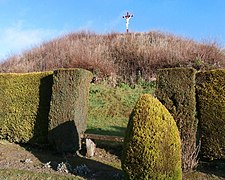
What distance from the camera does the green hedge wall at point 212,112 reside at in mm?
5980

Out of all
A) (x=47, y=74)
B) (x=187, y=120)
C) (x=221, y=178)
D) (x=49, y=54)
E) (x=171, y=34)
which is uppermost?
(x=171, y=34)

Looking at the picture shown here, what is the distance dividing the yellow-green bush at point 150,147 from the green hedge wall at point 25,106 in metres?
3.42

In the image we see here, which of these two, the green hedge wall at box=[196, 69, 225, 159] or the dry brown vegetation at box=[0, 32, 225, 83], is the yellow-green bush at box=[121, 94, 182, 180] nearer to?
the green hedge wall at box=[196, 69, 225, 159]

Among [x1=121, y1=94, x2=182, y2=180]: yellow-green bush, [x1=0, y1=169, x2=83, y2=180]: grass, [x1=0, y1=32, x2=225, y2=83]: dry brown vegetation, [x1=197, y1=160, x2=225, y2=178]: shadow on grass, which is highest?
[x1=0, y1=32, x2=225, y2=83]: dry brown vegetation

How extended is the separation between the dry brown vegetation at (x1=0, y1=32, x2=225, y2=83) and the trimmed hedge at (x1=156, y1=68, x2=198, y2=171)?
7843 mm

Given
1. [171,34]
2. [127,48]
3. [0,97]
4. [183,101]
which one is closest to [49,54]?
[127,48]

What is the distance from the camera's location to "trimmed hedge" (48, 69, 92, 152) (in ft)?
23.5

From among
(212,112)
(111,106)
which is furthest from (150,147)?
(111,106)

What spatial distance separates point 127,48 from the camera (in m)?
15.9

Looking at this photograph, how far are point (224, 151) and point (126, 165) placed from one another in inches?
86.2

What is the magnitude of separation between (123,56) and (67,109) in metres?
8.68

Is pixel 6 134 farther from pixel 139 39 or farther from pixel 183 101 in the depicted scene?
pixel 139 39

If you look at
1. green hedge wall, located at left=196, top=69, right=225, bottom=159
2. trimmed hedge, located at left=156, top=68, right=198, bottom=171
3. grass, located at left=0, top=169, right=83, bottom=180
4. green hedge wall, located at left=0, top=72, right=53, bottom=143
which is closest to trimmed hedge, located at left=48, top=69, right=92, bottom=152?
green hedge wall, located at left=0, top=72, right=53, bottom=143

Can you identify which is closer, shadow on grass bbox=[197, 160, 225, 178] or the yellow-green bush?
the yellow-green bush
